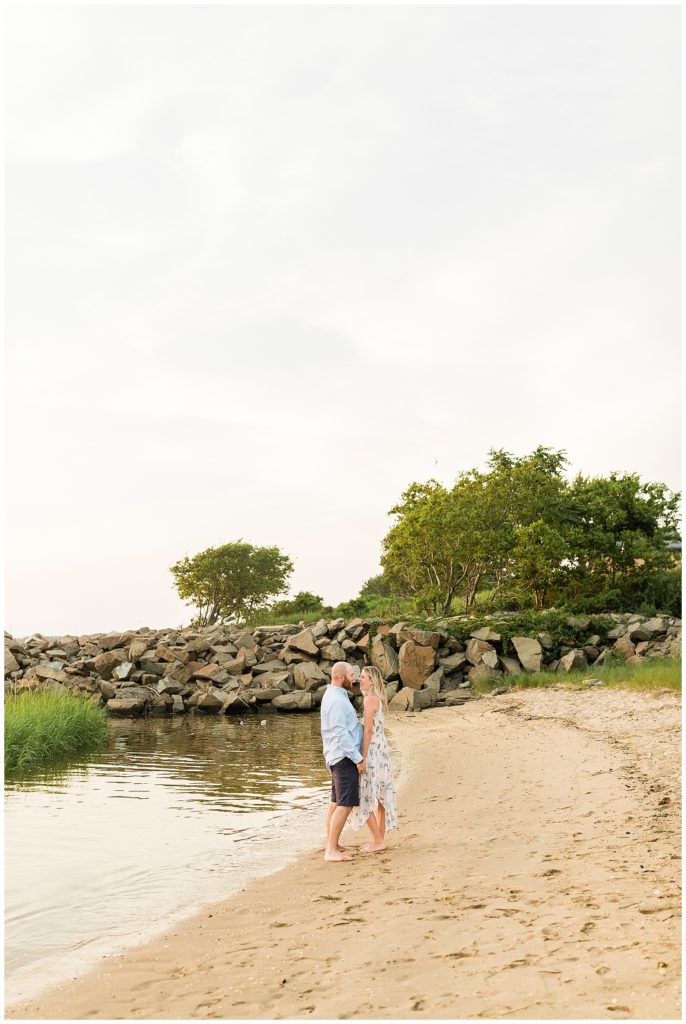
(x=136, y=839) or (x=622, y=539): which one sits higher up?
(x=622, y=539)

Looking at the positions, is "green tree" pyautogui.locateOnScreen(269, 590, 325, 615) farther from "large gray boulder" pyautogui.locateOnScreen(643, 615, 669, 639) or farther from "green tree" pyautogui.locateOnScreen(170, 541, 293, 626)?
"large gray boulder" pyautogui.locateOnScreen(643, 615, 669, 639)

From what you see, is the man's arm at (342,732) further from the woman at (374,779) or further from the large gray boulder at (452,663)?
the large gray boulder at (452,663)

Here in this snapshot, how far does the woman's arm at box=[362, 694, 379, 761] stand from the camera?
942 cm

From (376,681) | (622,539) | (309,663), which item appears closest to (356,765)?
(376,681)

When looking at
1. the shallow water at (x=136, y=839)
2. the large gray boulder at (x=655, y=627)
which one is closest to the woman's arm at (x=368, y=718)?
the shallow water at (x=136, y=839)

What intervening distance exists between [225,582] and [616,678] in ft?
113

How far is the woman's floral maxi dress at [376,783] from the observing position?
948 centimetres

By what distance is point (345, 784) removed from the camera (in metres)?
9.31

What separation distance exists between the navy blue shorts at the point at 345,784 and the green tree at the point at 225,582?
4417 centimetres

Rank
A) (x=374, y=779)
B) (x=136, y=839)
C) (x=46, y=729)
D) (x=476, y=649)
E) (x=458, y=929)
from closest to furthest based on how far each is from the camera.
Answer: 1. (x=458, y=929)
2. (x=374, y=779)
3. (x=136, y=839)
4. (x=46, y=729)
5. (x=476, y=649)

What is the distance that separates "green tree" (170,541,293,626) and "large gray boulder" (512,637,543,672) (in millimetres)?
28626

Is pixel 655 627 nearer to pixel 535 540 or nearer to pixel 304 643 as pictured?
pixel 535 540

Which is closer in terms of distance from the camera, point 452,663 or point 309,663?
point 452,663

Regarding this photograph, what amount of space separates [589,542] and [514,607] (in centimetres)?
427
